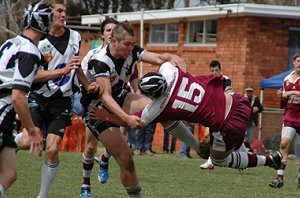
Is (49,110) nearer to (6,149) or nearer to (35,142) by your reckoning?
(6,149)

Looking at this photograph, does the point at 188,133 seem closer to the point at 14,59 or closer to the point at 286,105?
the point at 14,59

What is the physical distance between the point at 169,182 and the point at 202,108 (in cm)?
432

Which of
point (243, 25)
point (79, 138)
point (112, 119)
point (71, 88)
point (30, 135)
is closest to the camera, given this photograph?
point (30, 135)

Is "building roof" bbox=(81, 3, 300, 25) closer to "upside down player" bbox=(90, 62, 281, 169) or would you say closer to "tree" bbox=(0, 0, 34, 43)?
"tree" bbox=(0, 0, 34, 43)

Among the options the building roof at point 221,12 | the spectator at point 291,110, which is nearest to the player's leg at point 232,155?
the spectator at point 291,110

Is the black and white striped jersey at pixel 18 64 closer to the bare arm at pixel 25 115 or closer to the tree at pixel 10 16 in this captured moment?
the bare arm at pixel 25 115

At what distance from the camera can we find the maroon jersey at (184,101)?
898cm

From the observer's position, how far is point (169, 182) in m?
13.3

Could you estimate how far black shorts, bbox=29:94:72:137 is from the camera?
9.97 m

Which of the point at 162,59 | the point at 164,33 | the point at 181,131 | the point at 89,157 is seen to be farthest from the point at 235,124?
the point at 164,33

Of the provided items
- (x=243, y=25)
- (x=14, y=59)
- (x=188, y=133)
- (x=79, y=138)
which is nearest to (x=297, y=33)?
(x=243, y=25)

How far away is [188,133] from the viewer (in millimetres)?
10203

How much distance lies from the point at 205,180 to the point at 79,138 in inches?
389

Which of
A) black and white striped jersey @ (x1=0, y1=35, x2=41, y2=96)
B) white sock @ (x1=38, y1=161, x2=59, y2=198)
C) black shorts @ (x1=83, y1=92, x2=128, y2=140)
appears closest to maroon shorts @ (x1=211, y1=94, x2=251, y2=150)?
black shorts @ (x1=83, y1=92, x2=128, y2=140)
